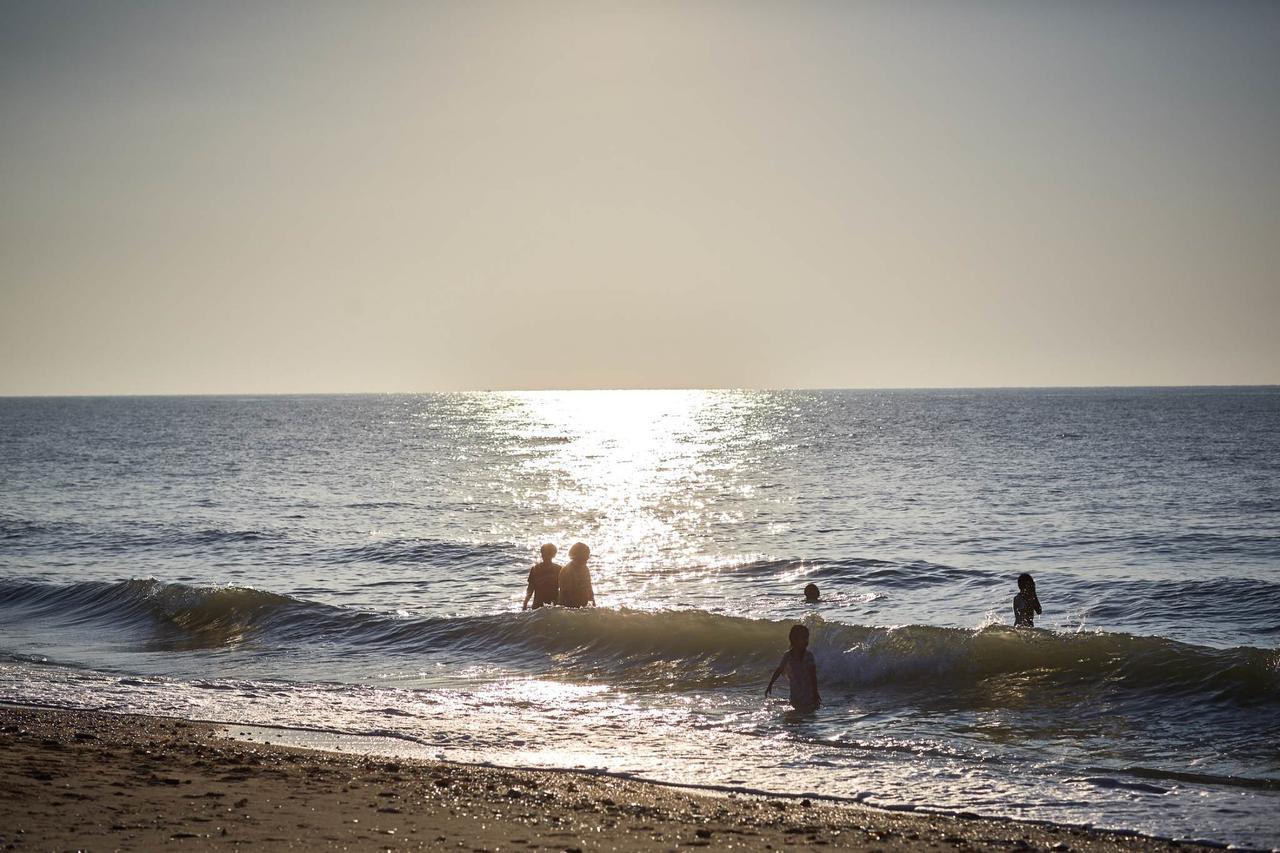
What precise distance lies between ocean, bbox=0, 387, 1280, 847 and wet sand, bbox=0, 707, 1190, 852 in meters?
0.68

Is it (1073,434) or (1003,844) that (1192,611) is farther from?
(1073,434)

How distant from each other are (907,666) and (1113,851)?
7125 millimetres

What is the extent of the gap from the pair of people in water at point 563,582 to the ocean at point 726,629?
1.04ft

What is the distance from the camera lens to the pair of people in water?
717 inches

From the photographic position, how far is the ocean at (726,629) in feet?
35.7

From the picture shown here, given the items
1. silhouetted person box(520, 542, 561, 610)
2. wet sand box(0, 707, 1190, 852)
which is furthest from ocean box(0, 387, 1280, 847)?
wet sand box(0, 707, 1190, 852)

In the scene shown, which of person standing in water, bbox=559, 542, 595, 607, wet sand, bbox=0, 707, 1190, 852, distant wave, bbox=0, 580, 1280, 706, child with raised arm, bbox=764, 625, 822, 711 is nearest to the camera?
wet sand, bbox=0, 707, 1190, 852

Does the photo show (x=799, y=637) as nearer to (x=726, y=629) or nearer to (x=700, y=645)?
(x=700, y=645)

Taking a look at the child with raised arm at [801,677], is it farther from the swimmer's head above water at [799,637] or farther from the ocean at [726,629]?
the ocean at [726,629]

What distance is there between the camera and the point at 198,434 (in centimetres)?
10488

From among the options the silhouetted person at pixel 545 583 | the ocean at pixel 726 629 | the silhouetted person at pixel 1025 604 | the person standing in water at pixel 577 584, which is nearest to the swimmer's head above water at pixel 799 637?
the ocean at pixel 726 629

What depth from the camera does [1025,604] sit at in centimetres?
1708

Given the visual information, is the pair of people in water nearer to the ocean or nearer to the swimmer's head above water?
the ocean

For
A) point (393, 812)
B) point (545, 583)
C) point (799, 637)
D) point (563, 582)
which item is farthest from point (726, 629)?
point (393, 812)
